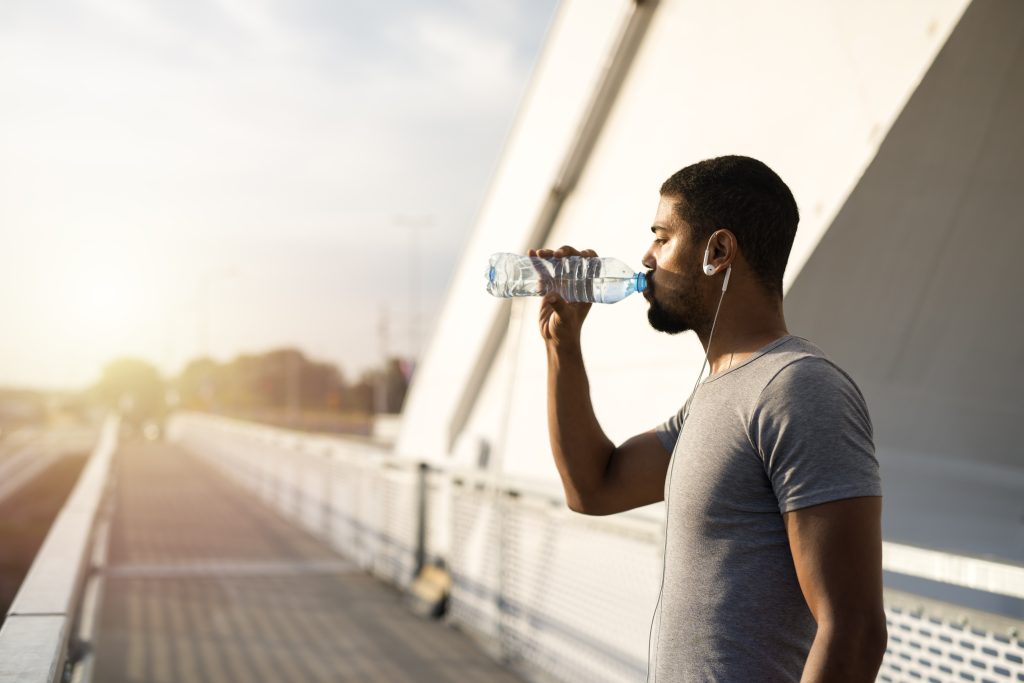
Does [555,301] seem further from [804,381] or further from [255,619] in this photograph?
[255,619]

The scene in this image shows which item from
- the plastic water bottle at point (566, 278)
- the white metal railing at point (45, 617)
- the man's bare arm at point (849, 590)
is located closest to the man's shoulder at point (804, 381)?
the man's bare arm at point (849, 590)

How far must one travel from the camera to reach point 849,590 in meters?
1.72

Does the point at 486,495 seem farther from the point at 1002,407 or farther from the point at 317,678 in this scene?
the point at 1002,407

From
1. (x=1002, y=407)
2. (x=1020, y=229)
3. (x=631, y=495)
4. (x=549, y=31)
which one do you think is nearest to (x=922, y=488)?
(x=1002, y=407)

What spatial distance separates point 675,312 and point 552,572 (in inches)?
176

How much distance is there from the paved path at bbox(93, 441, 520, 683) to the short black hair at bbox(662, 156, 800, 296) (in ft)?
16.8

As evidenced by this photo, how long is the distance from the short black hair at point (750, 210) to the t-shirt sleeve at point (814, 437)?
33 cm

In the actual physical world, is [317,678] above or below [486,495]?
below

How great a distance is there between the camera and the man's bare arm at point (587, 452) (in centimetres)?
244

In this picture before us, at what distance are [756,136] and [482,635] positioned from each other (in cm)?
421

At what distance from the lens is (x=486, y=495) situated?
755cm

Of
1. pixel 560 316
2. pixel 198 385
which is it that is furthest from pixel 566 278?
pixel 198 385

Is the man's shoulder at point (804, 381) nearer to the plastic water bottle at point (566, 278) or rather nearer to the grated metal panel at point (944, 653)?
the plastic water bottle at point (566, 278)

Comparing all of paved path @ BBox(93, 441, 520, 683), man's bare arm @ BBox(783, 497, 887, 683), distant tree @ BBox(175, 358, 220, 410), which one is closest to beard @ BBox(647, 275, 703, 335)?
man's bare arm @ BBox(783, 497, 887, 683)
